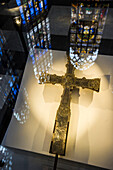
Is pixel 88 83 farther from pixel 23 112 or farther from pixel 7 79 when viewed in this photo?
pixel 7 79

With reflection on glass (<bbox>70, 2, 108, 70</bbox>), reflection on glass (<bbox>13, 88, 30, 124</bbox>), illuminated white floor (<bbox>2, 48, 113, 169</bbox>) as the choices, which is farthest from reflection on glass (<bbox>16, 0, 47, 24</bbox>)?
reflection on glass (<bbox>13, 88, 30, 124</bbox>)

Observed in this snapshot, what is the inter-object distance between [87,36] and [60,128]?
2150mm

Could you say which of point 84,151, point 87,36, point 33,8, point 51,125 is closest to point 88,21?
point 87,36

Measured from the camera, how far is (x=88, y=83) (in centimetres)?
289

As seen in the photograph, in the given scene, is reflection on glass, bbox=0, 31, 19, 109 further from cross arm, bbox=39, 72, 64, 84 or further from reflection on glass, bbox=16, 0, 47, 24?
reflection on glass, bbox=16, 0, 47, 24

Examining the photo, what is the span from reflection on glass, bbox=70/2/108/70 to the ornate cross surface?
348mm

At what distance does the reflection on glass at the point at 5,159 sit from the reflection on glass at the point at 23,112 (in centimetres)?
51

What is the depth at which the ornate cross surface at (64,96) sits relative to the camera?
237 cm

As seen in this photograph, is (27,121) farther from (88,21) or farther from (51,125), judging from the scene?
(88,21)

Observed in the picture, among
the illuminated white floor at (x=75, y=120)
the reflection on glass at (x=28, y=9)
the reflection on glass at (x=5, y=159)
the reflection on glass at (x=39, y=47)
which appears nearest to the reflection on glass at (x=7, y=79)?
the illuminated white floor at (x=75, y=120)

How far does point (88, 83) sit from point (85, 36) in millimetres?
1271

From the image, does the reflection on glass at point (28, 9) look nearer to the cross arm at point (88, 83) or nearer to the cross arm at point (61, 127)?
the cross arm at point (88, 83)

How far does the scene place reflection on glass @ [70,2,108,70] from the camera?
11.3 ft

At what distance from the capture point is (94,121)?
2.71 m
